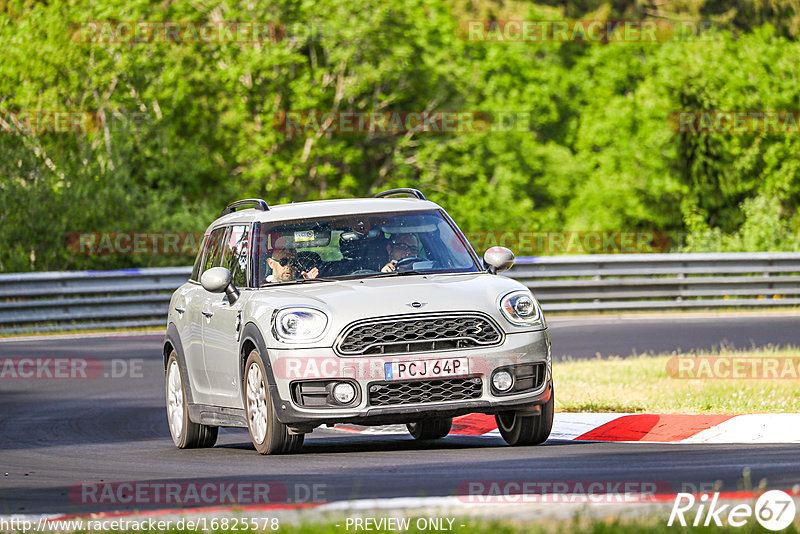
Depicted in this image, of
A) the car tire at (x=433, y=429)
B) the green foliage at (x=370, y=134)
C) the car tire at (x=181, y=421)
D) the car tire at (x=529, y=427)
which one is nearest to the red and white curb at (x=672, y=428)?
the car tire at (x=433, y=429)

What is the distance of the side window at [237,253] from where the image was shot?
11.0 metres

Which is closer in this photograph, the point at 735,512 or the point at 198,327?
the point at 735,512

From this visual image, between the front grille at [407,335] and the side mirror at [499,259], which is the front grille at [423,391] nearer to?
the front grille at [407,335]

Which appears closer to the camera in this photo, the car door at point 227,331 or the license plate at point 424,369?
the license plate at point 424,369

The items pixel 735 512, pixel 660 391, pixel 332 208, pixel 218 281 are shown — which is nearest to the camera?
pixel 735 512

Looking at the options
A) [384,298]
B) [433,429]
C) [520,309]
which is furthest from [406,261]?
[433,429]

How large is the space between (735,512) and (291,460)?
13.6ft

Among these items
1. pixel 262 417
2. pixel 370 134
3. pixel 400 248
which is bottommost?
pixel 370 134

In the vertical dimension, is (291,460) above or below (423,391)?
below

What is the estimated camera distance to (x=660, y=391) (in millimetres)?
13227

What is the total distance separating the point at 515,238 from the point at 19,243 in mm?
21371

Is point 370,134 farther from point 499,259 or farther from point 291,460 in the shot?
point 291,460

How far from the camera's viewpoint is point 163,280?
25.6 metres

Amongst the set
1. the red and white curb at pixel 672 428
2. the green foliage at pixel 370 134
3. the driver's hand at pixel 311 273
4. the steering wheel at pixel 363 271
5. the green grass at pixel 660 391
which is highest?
the steering wheel at pixel 363 271
